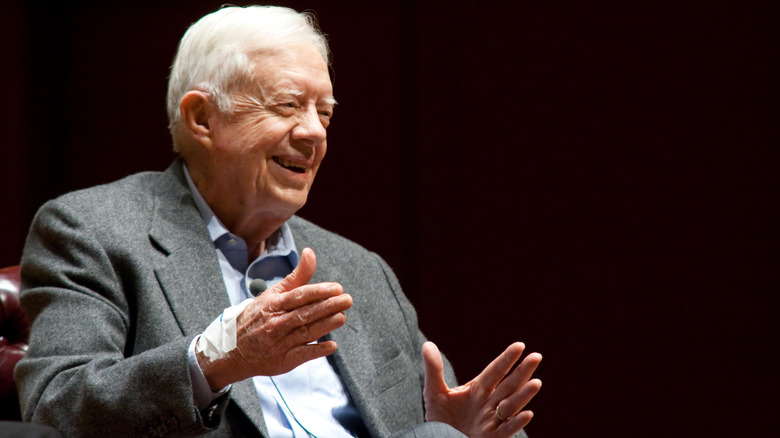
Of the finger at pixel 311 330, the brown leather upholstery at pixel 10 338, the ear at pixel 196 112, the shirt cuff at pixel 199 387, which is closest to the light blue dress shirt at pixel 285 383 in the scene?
the ear at pixel 196 112

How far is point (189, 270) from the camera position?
1560 millimetres

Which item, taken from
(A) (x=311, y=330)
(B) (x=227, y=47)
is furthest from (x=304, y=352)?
(B) (x=227, y=47)

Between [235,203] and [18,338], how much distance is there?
23.9 inches

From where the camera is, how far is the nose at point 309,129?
1701 millimetres

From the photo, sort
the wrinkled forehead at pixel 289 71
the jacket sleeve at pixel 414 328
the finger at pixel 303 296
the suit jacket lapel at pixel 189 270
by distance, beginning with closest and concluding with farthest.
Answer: the finger at pixel 303 296 < the suit jacket lapel at pixel 189 270 < the wrinkled forehead at pixel 289 71 < the jacket sleeve at pixel 414 328

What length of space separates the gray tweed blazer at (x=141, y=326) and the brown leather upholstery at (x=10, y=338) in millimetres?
289

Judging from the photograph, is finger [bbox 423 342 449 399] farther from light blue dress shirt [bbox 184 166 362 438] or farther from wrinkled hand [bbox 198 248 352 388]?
wrinkled hand [bbox 198 248 352 388]

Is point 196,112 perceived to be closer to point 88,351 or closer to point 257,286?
point 257,286

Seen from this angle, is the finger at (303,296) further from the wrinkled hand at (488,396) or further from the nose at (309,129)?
the nose at (309,129)

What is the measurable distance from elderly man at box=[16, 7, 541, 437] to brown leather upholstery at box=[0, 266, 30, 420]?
0.30 metres

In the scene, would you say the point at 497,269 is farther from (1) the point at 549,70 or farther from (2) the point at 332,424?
(2) the point at 332,424

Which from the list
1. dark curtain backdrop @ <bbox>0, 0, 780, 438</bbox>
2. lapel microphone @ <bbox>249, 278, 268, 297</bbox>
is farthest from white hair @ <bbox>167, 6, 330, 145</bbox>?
dark curtain backdrop @ <bbox>0, 0, 780, 438</bbox>

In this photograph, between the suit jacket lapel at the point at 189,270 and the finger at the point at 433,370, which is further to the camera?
the finger at the point at 433,370

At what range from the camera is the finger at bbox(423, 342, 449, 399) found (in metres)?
1.58
